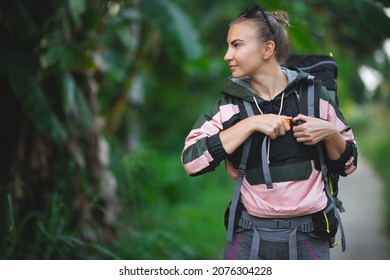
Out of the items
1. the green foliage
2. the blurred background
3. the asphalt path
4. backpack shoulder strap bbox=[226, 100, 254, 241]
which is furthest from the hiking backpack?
the asphalt path

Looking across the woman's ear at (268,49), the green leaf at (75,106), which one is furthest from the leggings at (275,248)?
the green leaf at (75,106)

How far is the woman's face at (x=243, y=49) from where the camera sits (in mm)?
1841

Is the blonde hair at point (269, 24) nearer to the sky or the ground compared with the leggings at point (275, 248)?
nearer to the sky

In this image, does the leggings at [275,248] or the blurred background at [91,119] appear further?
the blurred background at [91,119]

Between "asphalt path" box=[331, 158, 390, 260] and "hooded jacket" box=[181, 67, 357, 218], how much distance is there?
2.87m

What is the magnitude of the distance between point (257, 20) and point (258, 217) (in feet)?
2.30

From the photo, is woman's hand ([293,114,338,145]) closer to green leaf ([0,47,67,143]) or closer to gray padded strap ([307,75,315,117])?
gray padded strap ([307,75,315,117])

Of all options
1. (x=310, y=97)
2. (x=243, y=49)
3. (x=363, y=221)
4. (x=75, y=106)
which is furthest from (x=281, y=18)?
(x=363, y=221)

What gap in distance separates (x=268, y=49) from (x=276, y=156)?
382 millimetres

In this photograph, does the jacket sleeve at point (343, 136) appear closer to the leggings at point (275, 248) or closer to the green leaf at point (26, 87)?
the leggings at point (275, 248)

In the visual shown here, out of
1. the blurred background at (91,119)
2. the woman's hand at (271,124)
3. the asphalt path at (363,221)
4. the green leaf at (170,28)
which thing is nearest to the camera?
the woman's hand at (271,124)

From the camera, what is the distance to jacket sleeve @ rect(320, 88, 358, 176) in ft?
6.06

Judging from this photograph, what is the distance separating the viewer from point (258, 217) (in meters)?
1.89
